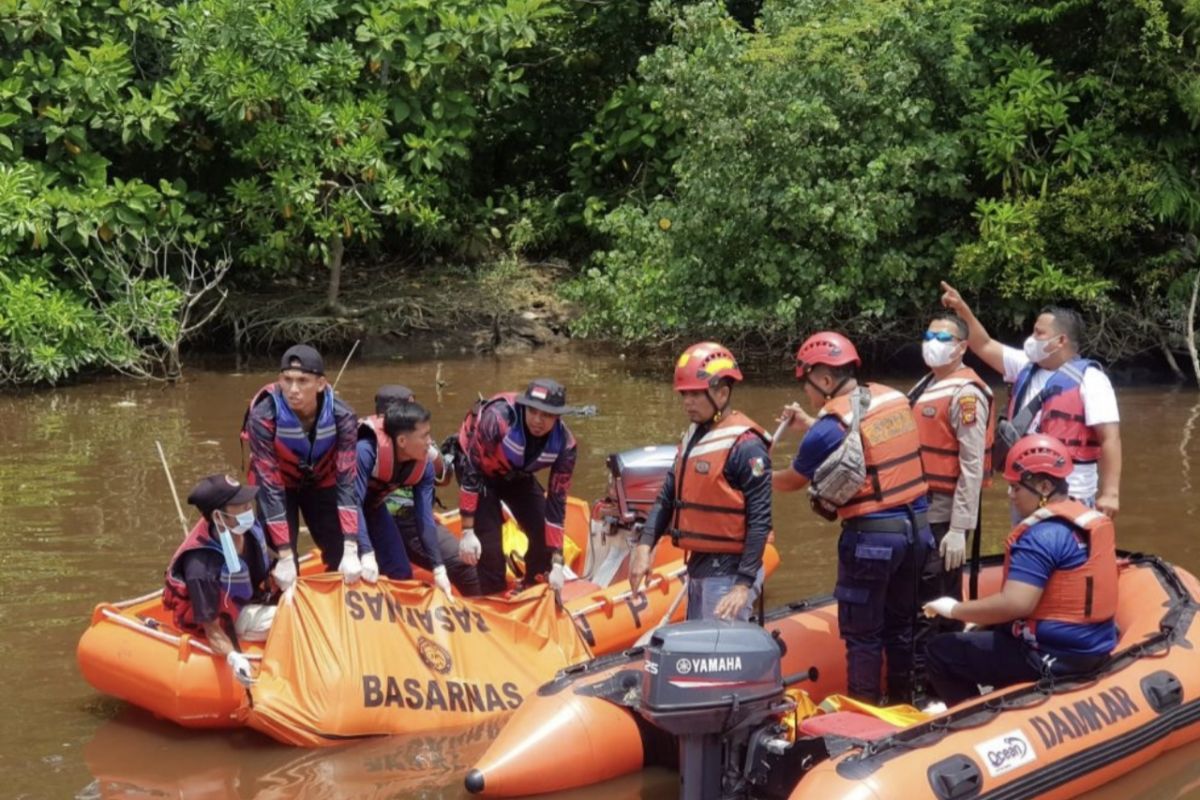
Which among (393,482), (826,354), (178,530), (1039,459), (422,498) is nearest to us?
(1039,459)

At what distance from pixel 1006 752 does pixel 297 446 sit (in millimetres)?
3130

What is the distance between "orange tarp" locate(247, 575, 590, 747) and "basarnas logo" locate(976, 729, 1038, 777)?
2.10 meters

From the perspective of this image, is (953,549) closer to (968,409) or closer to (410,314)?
(968,409)

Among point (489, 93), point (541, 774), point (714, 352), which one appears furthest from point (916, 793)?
point (489, 93)

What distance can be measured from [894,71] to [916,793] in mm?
9926

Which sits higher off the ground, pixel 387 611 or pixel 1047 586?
pixel 1047 586

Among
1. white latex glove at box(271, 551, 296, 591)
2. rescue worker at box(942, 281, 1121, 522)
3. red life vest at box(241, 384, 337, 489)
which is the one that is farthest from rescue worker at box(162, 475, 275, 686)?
rescue worker at box(942, 281, 1121, 522)

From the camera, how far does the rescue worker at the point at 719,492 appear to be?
18.6 feet

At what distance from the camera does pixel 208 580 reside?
606 cm

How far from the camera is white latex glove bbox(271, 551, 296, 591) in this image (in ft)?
20.7

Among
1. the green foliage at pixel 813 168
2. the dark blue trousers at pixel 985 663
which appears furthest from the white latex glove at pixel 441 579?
the green foliage at pixel 813 168

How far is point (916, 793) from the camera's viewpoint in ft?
16.3

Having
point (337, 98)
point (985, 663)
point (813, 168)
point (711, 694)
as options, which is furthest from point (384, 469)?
point (337, 98)

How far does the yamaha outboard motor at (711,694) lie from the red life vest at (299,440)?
192 centimetres
